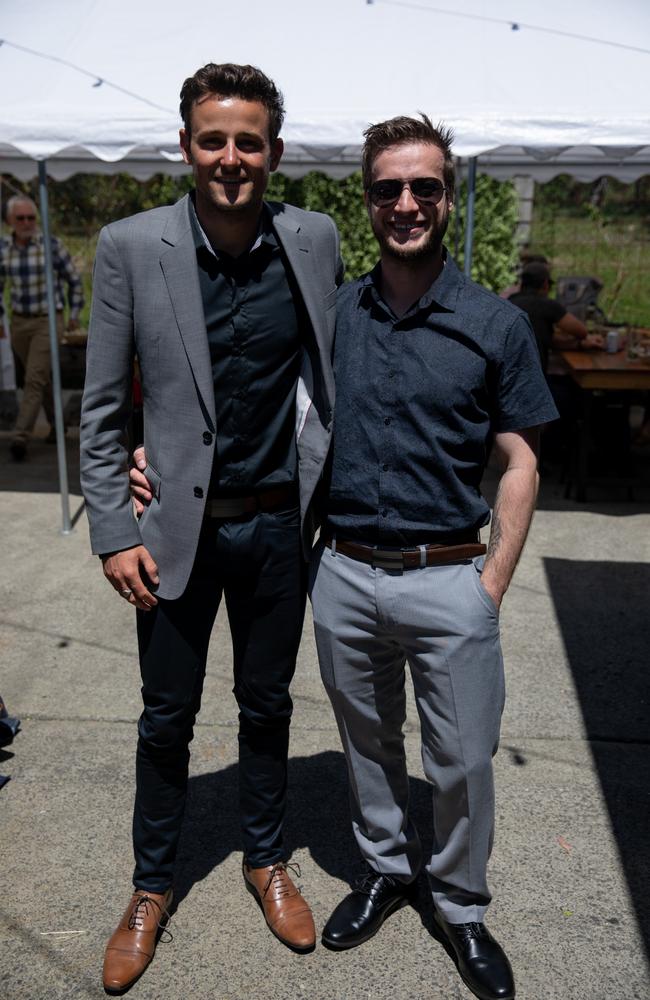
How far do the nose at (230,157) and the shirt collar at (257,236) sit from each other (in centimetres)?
18

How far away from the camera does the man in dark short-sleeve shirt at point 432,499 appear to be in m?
2.30

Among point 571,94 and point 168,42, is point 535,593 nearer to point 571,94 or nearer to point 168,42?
point 571,94

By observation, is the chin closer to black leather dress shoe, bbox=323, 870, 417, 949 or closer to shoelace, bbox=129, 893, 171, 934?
black leather dress shoe, bbox=323, 870, 417, 949

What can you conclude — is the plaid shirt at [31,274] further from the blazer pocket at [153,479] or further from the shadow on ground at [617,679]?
the blazer pocket at [153,479]

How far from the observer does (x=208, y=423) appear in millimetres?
2375

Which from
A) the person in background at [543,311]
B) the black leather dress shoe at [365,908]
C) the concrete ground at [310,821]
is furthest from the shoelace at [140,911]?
the person in background at [543,311]

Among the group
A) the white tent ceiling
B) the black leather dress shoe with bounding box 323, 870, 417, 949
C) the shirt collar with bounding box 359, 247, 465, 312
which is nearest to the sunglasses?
the shirt collar with bounding box 359, 247, 465, 312

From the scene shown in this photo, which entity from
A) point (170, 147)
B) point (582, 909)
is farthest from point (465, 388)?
point (170, 147)

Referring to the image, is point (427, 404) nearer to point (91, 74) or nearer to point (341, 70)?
point (341, 70)

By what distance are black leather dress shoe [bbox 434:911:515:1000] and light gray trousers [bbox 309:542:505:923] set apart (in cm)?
4

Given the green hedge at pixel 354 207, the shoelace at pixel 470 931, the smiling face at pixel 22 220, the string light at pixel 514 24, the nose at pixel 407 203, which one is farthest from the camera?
the green hedge at pixel 354 207

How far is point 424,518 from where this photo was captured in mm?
2379

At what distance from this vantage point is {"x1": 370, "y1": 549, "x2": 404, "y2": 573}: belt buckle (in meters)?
2.40

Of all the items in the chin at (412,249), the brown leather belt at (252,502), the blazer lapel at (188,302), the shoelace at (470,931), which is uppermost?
the chin at (412,249)
